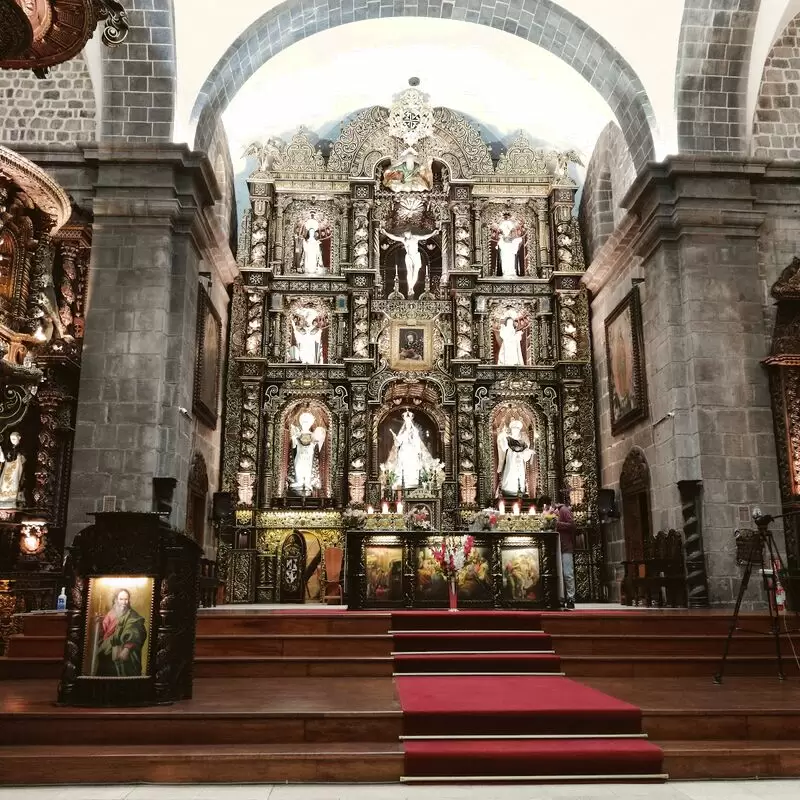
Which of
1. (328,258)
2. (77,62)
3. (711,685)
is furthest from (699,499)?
(77,62)

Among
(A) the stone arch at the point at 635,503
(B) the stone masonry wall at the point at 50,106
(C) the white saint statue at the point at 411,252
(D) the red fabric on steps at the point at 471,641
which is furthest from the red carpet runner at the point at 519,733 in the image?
(C) the white saint statue at the point at 411,252

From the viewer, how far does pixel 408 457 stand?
17047 millimetres

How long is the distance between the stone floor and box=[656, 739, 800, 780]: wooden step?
6.6 inches

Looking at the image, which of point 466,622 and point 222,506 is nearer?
point 466,622

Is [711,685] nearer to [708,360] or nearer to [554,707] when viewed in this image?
[554,707]

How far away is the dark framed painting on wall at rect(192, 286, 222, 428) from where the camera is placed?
14.2 m

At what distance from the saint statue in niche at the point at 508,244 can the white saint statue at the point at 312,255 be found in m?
4.17

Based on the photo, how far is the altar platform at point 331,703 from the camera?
559cm

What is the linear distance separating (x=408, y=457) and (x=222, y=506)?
4.03 metres

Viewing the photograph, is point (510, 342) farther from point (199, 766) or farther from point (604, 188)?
point (199, 766)

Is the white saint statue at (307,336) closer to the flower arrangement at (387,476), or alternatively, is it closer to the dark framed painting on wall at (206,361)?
the dark framed painting on wall at (206,361)

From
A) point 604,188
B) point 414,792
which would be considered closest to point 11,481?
point 414,792

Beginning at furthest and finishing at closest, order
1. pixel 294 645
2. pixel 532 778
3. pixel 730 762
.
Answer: pixel 294 645
pixel 730 762
pixel 532 778

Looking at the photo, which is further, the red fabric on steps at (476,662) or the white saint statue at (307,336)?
the white saint statue at (307,336)
